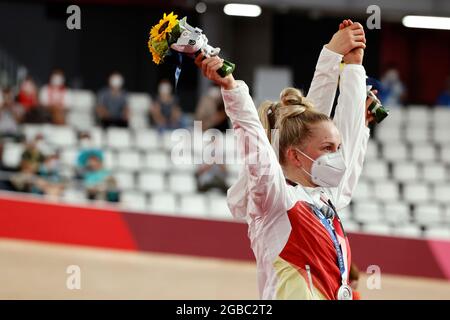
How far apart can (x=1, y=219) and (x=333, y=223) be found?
9.15 meters

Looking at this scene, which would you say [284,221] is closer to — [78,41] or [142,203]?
[142,203]

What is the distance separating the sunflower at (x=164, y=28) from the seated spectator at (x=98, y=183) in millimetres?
8774

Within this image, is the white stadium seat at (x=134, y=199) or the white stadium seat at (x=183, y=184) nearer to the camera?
the white stadium seat at (x=134, y=199)

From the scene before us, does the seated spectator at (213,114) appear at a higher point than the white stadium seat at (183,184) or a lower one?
higher

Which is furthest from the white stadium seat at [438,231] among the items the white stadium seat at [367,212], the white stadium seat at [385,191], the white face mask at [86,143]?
the white face mask at [86,143]

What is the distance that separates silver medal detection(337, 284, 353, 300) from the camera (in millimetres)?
3141

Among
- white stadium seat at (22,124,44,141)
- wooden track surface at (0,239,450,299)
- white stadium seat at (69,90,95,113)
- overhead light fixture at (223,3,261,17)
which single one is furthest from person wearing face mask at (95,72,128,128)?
wooden track surface at (0,239,450,299)

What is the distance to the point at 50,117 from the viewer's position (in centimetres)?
1359

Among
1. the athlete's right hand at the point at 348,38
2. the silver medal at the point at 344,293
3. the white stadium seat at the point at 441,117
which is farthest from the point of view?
the white stadium seat at the point at 441,117

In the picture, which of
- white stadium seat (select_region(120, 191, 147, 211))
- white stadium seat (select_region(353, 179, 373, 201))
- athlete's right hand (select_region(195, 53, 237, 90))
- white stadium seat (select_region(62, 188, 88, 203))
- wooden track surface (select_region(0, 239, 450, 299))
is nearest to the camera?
athlete's right hand (select_region(195, 53, 237, 90))

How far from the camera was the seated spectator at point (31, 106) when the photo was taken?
44.0 feet

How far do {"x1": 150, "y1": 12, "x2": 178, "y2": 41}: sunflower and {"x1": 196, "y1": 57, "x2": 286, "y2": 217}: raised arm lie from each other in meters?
0.15

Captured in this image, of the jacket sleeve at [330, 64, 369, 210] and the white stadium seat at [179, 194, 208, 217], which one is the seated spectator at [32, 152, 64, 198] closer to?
the white stadium seat at [179, 194, 208, 217]

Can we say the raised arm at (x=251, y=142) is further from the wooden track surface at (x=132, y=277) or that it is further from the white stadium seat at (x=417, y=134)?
the white stadium seat at (x=417, y=134)
